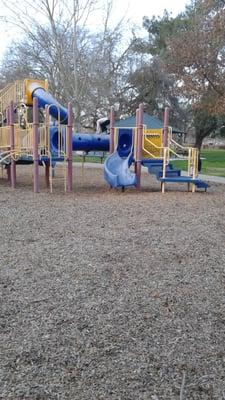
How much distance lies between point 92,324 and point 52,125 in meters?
9.68

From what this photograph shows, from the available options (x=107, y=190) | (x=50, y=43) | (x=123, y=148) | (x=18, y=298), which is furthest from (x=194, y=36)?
(x=18, y=298)

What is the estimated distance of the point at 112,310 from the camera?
10.8 ft

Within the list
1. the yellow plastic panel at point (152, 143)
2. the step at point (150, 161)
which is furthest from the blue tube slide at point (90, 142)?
the step at point (150, 161)

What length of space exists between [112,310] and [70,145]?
318 inches

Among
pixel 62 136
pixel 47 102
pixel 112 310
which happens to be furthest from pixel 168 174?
pixel 112 310

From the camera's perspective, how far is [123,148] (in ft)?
40.8

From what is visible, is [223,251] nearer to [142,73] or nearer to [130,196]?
[130,196]

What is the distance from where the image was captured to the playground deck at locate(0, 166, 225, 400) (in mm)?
2348

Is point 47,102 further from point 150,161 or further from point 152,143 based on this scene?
point 150,161

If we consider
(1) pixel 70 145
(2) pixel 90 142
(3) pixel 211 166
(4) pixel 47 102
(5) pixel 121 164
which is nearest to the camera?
(1) pixel 70 145

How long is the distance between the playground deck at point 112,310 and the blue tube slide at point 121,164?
4.60m

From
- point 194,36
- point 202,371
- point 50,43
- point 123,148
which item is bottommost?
point 202,371

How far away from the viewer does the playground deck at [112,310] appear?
7.70 ft

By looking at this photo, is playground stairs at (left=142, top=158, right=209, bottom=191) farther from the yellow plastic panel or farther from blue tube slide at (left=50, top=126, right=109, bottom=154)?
blue tube slide at (left=50, top=126, right=109, bottom=154)
